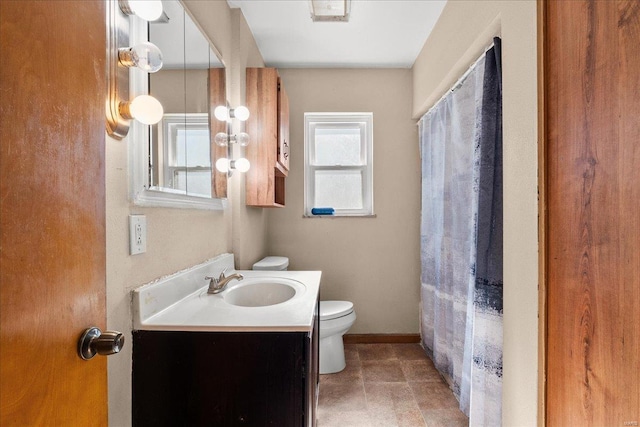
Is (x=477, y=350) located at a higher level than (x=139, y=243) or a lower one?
lower

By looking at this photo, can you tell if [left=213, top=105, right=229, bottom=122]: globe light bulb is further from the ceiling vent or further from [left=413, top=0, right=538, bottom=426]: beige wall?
[left=413, top=0, right=538, bottom=426]: beige wall

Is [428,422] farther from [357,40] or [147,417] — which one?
[357,40]

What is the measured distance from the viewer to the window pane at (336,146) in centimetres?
301

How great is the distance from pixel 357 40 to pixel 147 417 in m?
2.49

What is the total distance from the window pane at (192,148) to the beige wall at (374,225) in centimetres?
130

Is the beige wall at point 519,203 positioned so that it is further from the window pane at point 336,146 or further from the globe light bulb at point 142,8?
the window pane at point 336,146

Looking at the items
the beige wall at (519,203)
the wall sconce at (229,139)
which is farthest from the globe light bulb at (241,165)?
the beige wall at (519,203)

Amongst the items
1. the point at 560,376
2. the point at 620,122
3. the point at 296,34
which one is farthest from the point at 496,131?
the point at 296,34

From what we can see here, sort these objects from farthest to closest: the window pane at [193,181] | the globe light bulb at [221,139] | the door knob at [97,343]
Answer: the globe light bulb at [221,139] → the window pane at [193,181] → the door knob at [97,343]

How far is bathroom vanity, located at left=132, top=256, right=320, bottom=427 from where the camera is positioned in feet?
3.27

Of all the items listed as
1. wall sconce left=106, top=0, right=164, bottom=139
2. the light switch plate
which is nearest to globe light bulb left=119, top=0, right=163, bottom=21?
wall sconce left=106, top=0, right=164, bottom=139

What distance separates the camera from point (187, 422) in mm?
1011

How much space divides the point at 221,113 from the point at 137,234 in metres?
0.95

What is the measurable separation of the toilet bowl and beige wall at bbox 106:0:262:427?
93cm
